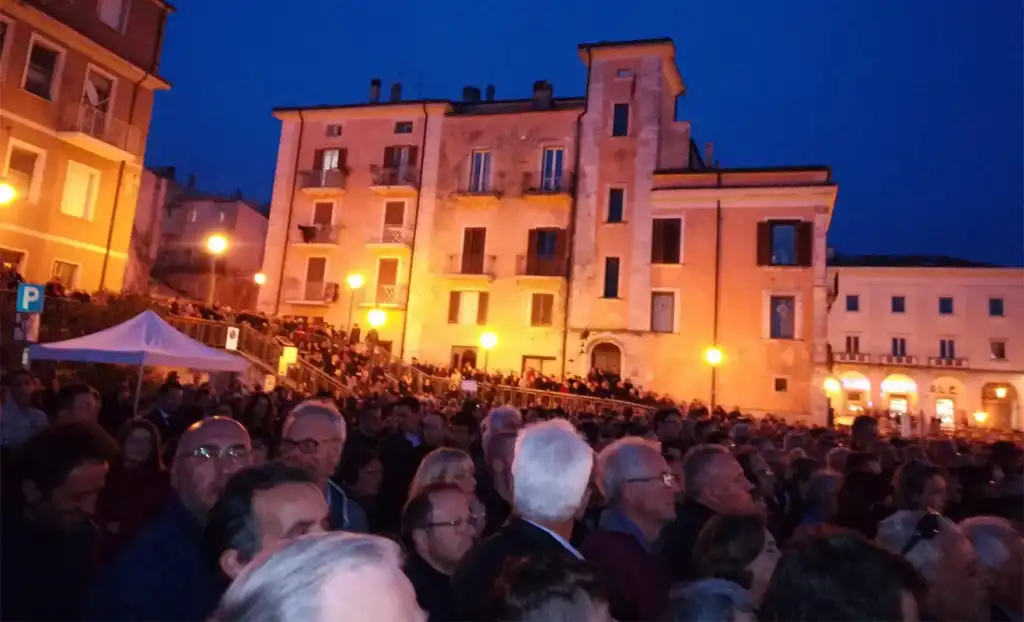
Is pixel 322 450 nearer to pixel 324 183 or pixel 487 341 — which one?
pixel 487 341

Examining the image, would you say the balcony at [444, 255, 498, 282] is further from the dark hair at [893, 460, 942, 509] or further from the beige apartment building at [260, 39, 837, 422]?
the dark hair at [893, 460, 942, 509]

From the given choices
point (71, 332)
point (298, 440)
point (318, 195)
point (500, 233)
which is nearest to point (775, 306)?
point (500, 233)

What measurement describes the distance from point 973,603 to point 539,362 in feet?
90.9

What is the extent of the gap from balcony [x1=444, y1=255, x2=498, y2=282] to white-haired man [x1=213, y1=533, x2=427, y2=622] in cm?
3021

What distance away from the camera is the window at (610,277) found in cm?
3062

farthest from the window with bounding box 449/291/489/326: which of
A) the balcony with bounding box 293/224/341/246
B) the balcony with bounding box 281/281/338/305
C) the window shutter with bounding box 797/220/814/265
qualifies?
the window shutter with bounding box 797/220/814/265

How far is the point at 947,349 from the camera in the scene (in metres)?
50.6

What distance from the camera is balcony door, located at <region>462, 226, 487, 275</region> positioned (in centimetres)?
3238

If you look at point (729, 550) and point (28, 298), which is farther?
point (28, 298)

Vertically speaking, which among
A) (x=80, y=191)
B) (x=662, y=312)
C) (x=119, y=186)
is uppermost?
(x=119, y=186)

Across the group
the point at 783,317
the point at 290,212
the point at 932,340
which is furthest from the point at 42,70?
the point at 932,340

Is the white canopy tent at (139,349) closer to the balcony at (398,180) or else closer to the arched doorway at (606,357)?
the arched doorway at (606,357)

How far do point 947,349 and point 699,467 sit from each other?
55.6 meters

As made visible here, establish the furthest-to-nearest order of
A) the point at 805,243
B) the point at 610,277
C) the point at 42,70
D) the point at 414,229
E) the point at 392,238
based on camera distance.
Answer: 1. the point at 392,238
2. the point at 414,229
3. the point at 610,277
4. the point at 805,243
5. the point at 42,70
